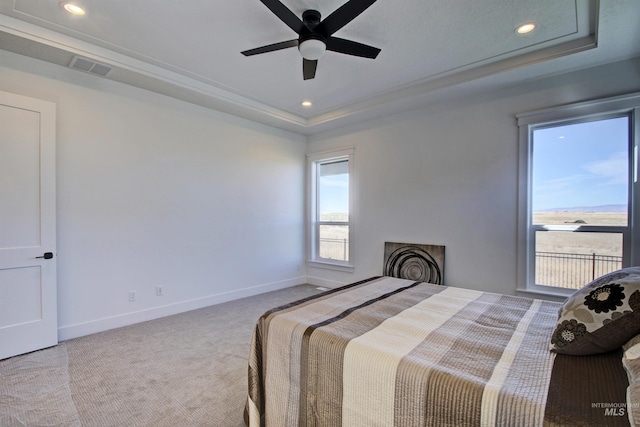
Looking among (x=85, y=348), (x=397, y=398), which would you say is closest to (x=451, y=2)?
(x=397, y=398)

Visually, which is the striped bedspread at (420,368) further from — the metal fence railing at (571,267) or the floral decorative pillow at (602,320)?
the metal fence railing at (571,267)

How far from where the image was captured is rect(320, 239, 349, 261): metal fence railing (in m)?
5.07

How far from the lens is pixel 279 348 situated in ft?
5.23

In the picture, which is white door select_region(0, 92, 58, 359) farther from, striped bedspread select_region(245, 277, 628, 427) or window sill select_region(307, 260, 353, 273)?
window sill select_region(307, 260, 353, 273)

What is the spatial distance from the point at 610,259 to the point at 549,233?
53cm

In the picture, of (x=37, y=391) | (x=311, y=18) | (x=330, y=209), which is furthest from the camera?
(x=330, y=209)

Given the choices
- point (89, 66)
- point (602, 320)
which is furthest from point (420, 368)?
point (89, 66)

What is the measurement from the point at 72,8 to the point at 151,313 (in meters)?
3.11

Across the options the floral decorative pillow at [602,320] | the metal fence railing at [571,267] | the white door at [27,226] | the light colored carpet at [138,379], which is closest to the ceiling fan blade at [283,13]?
the floral decorative pillow at [602,320]

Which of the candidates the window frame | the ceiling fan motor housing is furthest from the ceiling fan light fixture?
the window frame

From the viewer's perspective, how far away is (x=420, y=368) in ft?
3.81

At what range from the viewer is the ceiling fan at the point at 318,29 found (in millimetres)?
1913

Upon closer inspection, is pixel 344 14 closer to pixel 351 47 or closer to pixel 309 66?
pixel 351 47

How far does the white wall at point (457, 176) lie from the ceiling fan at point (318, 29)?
1969 mm
